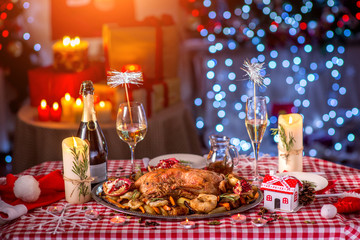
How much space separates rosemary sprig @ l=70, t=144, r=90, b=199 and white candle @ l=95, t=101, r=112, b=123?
1.17m

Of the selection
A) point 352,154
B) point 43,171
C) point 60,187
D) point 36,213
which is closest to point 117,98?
point 43,171

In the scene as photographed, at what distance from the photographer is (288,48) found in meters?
4.18

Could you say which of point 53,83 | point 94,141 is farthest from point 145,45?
point 94,141

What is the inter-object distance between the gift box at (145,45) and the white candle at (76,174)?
134 centimetres

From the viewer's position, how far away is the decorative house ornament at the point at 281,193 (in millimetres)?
1288

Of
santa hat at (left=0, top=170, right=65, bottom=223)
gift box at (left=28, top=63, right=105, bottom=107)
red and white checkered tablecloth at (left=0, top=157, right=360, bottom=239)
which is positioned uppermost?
gift box at (left=28, top=63, right=105, bottom=107)

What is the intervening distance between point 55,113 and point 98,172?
3.83 ft

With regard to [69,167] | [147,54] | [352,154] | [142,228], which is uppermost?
[147,54]

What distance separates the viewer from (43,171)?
5.70 feet

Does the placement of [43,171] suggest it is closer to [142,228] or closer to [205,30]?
[142,228]

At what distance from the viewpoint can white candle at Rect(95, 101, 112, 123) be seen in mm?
2549

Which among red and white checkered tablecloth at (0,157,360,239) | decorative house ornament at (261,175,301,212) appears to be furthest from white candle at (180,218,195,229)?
decorative house ornament at (261,175,301,212)

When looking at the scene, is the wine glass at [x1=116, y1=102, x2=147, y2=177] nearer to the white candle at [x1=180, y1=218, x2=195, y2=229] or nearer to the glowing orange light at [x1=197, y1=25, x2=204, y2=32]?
the white candle at [x1=180, y1=218, x2=195, y2=229]

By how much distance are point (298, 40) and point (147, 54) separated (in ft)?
6.09
